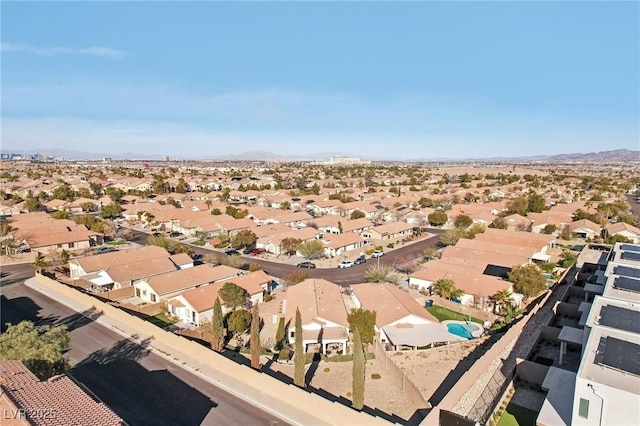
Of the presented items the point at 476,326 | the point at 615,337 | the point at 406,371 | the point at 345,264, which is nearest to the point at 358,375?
the point at 406,371

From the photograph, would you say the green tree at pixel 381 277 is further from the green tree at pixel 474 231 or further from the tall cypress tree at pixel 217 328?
the green tree at pixel 474 231

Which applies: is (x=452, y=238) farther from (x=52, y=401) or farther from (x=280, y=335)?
(x=52, y=401)

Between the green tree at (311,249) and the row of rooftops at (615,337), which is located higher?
the row of rooftops at (615,337)

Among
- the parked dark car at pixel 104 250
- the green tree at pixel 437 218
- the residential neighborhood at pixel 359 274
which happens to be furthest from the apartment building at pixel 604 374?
the parked dark car at pixel 104 250

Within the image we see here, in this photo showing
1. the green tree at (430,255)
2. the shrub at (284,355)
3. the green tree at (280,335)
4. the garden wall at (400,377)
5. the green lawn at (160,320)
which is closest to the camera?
the garden wall at (400,377)

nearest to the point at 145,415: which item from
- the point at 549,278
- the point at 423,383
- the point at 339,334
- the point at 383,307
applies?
the point at 339,334

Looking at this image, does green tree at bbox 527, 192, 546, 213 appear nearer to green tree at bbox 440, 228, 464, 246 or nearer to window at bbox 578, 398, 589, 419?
green tree at bbox 440, 228, 464, 246

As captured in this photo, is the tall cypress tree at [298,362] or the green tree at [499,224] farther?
the green tree at [499,224]
